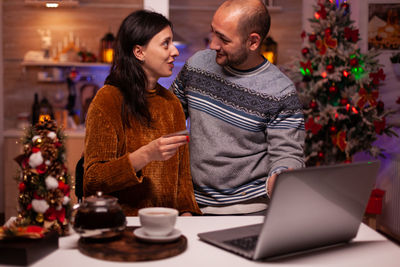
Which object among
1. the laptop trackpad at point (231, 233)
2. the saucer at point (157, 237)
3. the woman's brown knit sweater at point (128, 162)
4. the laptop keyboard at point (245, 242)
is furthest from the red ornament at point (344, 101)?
the saucer at point (157, 237)

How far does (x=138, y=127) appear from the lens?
6.20ft

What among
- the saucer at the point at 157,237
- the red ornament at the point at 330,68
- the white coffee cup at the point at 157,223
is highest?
the red ornament at the point at 330,68

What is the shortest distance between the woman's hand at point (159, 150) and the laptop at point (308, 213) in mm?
350

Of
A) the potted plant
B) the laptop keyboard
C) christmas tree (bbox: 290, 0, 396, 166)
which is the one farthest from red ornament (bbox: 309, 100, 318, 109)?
the laptop keyboard

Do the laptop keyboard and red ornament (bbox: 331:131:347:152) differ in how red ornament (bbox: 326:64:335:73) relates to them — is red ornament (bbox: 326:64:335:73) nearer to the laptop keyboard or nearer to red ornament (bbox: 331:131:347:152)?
red ornament (bbox: 331:131:347:152)

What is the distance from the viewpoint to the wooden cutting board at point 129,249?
1147 millimetres

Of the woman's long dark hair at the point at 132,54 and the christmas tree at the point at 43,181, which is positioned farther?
the woman's long dark hair at the point at 132,54

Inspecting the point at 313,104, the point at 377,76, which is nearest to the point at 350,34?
the point at 377,76

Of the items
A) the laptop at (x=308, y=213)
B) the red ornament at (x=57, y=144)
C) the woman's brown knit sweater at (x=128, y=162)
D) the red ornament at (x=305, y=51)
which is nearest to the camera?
the laptop at (x=308, y=213)

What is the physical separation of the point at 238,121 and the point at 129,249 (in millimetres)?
1070

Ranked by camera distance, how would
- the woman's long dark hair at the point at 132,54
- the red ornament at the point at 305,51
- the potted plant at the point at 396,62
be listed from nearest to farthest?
the woman's long dark hair at the point at 132,54, the red ornament at the point at 305,51, the potted plant at the point at 396,62

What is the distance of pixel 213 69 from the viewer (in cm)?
224

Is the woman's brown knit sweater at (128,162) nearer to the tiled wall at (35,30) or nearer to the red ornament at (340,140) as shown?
the red ornament at (340,140)

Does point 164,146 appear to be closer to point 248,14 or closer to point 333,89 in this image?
point 248,14
